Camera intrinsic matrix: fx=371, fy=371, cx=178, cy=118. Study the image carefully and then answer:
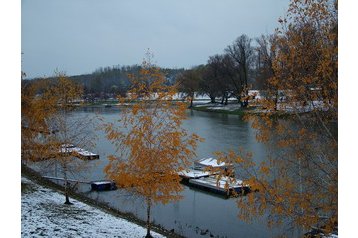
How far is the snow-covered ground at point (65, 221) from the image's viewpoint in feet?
24.0

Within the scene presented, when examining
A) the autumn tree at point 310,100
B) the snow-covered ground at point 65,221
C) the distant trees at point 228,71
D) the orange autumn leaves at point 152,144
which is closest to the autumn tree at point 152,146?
the orange autumn leaves at point 152,144

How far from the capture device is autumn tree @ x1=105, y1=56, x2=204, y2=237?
25.2 feet

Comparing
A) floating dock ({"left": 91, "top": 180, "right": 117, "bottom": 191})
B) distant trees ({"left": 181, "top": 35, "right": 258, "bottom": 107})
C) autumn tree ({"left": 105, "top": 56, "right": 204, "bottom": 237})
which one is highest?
distant trees ({"left": 181, "top": 35, "right": 258, "bottom": 107})

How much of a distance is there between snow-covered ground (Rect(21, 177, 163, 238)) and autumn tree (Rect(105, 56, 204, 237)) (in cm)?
87

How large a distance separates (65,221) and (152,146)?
8.42ft

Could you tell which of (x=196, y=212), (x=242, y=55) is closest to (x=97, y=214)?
(x=196, y=212)

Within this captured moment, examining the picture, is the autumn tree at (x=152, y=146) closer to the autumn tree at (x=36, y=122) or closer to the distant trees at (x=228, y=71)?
the autumn tree at (x=36, y=122)

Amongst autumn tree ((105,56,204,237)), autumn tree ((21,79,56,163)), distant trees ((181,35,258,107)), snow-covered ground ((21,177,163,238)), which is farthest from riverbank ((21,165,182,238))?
distant trees ((181,35,258,107))

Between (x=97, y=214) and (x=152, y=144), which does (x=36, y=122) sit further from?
(x=152, y=144)

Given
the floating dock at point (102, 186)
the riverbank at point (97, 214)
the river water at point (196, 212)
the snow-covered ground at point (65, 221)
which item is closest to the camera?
the snow-covered ground at point (65, 221)

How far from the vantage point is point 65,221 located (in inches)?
322

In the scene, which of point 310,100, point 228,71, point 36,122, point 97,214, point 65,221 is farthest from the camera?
point 228,71

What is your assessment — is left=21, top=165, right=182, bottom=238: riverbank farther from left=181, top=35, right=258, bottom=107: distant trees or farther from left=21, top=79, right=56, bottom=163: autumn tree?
left=181, top=35, right=258, bottom=107: distant trees

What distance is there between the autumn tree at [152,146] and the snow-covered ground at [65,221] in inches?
34.3
